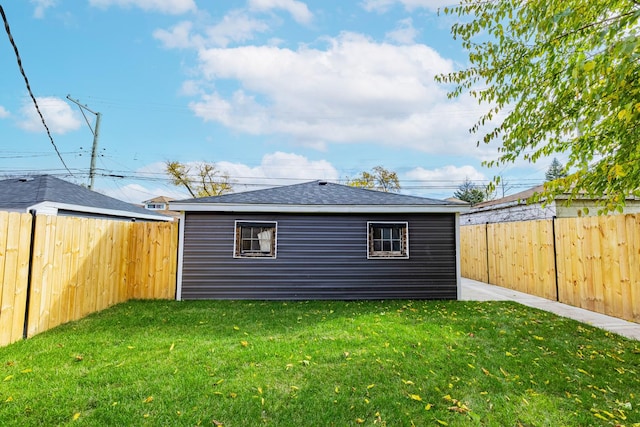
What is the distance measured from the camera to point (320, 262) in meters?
7.11

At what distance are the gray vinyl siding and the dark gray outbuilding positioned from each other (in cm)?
2

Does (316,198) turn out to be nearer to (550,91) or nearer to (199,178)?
(550,91)

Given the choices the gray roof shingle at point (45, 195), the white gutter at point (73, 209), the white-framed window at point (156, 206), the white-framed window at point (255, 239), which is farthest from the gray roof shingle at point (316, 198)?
the white-framed window at point (156, 206)

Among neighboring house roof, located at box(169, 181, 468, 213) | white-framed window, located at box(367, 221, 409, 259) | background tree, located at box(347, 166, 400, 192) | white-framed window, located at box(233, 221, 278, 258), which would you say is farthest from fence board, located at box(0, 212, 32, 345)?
background tree, located at box(347, 166, 400, 192)

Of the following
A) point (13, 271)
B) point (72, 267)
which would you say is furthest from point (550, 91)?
point (72, 267)

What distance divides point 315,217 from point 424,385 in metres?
4.68

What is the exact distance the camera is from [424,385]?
2.88 meters

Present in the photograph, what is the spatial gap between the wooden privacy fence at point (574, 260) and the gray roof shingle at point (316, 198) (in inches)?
93.1

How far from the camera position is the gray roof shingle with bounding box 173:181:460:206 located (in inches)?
271

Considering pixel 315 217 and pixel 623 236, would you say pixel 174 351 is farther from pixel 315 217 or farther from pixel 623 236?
pixel 623 236

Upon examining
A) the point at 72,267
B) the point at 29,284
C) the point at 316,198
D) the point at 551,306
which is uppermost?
the point at 316,198

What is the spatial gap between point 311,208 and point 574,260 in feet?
18.4

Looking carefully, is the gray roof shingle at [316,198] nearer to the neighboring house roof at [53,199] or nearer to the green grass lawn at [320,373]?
the green grass lawn at [320,373]

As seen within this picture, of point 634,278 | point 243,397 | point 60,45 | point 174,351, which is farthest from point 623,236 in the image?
point 60,45
